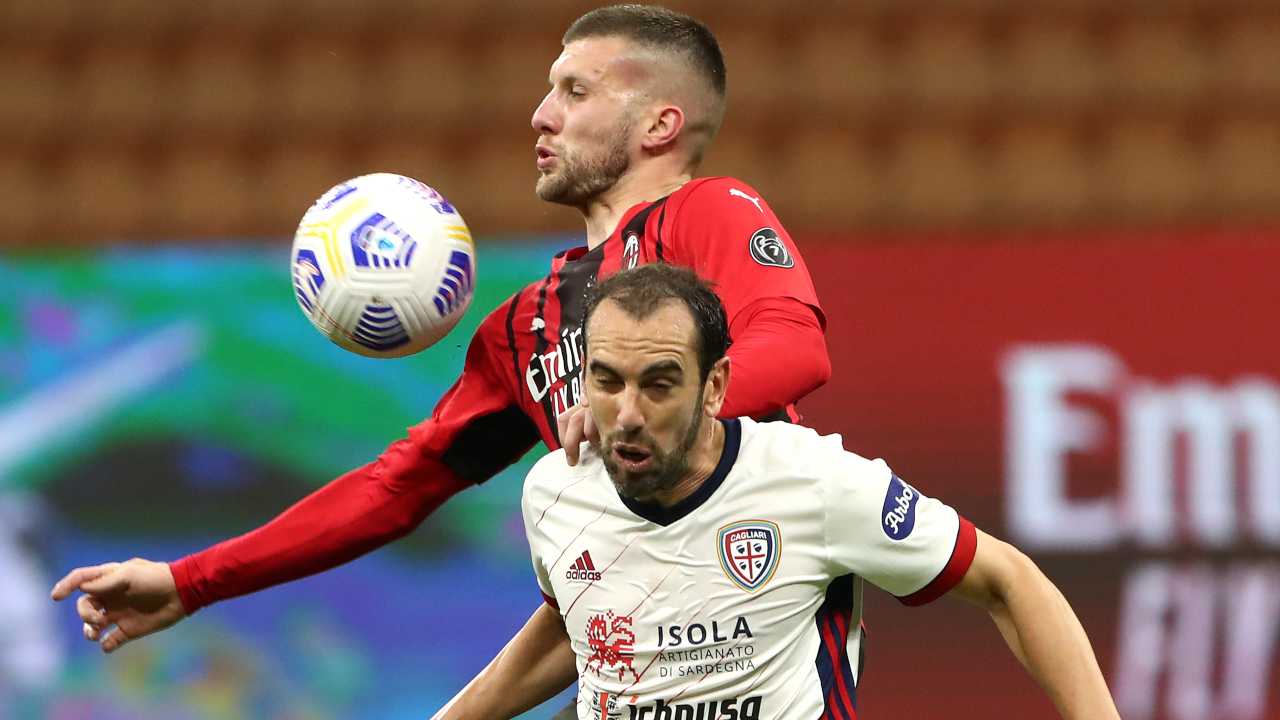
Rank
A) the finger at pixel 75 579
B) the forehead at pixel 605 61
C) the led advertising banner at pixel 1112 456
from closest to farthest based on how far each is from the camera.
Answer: the finger at pixel 75 579
the forehead at pixel 605 61
the led advertising banner at pixel 1112 456

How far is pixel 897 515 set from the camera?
10.1 ft

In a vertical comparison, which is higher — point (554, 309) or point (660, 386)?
point (554, 309)

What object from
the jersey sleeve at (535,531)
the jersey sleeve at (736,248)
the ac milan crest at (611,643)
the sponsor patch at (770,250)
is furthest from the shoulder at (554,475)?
the sponsor patch at (770,250)

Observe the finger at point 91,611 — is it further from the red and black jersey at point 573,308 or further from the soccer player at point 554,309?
the red and black jersey at point 573,308

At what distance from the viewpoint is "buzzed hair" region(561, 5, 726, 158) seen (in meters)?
4.06

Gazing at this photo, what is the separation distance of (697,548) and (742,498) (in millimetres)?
121

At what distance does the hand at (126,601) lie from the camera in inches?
149

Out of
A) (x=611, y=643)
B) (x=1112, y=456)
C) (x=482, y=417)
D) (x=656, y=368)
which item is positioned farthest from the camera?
(x=1112, y=456)

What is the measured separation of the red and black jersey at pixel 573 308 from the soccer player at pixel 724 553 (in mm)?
246

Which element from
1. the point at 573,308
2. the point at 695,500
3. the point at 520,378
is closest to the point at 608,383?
the point at 695,500

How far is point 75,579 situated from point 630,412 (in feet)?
4.79

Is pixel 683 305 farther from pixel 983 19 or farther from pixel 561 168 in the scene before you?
pixel 983 19

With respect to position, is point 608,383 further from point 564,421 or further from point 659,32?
point 659,32

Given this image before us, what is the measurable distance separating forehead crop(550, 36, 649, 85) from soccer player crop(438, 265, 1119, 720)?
1.06 metres
